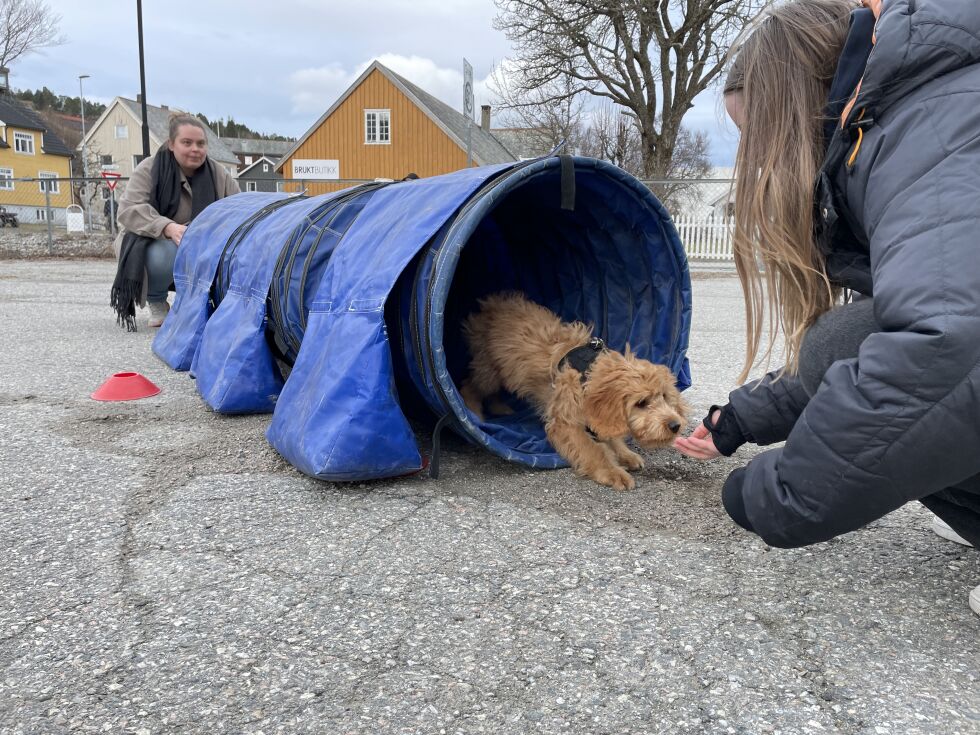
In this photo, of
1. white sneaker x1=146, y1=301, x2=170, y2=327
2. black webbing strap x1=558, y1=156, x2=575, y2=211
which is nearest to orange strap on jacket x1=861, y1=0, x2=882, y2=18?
black webbing strap x1=558, y1=156, x2=575, y2=211

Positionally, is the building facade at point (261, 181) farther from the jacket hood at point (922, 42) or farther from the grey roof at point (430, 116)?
the jacket hood at point (922, 42)

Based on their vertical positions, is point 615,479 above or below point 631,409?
below

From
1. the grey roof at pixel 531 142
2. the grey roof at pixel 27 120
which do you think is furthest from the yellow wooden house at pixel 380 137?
the grey roof at pixel 27 120

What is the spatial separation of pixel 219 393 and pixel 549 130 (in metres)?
23.8

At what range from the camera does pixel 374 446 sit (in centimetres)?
286

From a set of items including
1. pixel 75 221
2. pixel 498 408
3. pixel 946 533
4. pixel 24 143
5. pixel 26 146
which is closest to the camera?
pixel 946 533

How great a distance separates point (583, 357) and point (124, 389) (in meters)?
2.75

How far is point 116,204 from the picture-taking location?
2411cm

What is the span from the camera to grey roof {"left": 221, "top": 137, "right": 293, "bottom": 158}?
9212 centimetres

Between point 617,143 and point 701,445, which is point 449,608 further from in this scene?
point 617,143

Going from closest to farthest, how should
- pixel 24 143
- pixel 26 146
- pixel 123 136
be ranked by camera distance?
pixel 24 143 < pixel 26 146 < pixel 123 136

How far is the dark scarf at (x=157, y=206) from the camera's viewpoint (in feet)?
20.9

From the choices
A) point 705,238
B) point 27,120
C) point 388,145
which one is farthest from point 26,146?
point 705,238

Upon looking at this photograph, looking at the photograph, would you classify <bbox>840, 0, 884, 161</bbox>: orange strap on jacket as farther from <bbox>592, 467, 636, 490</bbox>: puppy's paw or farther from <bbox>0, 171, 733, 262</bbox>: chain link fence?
<bbox>0, 171, 733, 262</bbox>: chain link fence
